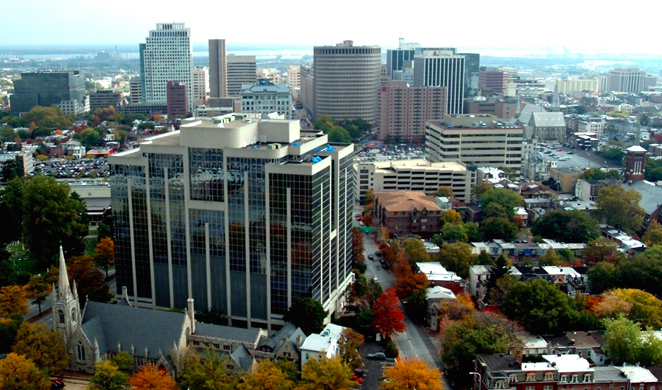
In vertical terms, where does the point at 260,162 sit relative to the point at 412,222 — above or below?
above

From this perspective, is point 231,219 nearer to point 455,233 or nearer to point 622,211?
point 455,233

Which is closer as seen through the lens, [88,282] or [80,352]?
[80,352]

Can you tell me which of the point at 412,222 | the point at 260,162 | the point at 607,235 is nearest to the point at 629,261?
the point at 607,235

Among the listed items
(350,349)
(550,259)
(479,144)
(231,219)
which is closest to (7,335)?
(231,219)

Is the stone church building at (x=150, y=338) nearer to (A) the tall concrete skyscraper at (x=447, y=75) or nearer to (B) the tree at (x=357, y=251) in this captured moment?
(B) the tree at (x=357, y=251)

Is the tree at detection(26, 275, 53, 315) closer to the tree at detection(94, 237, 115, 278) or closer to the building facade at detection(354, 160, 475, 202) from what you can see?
the tree at detection(94, 237, 115, 278)

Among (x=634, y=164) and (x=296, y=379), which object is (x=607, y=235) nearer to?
(x=634, y=164)

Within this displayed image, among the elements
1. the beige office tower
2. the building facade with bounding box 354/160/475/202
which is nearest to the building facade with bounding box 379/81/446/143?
the beige office tower
